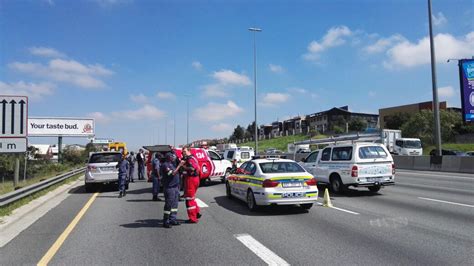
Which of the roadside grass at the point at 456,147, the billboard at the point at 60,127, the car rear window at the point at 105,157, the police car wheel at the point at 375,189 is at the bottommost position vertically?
the police car wheel at the point at 375,189

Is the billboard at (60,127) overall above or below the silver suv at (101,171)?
above

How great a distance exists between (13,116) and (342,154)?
12096mm

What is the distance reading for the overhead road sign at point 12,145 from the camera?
14.3m

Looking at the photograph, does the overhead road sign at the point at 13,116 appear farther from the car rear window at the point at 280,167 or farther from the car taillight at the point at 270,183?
the car taillight at the point at 270,183

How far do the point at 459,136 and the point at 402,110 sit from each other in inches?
1036

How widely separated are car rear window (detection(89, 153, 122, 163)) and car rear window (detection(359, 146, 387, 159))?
10.2 metres

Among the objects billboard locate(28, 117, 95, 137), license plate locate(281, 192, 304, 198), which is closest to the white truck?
license plate locate(281, 192, 304, 198)

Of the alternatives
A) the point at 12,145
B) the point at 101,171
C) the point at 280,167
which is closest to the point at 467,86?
the point at 280,167

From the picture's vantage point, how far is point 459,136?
2506 inches

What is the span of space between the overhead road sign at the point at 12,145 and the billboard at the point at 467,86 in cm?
2891

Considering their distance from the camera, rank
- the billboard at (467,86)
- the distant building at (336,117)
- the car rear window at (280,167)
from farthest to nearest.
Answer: the distant building at (336,117) → the billboard at (467,86) → the car rear window at (280,167)

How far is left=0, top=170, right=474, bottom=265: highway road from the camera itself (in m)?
6.10

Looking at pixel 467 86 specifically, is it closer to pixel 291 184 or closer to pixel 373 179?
pixel 373 179

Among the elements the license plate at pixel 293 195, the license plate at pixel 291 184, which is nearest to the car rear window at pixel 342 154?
the license plate at pixel 291 184
